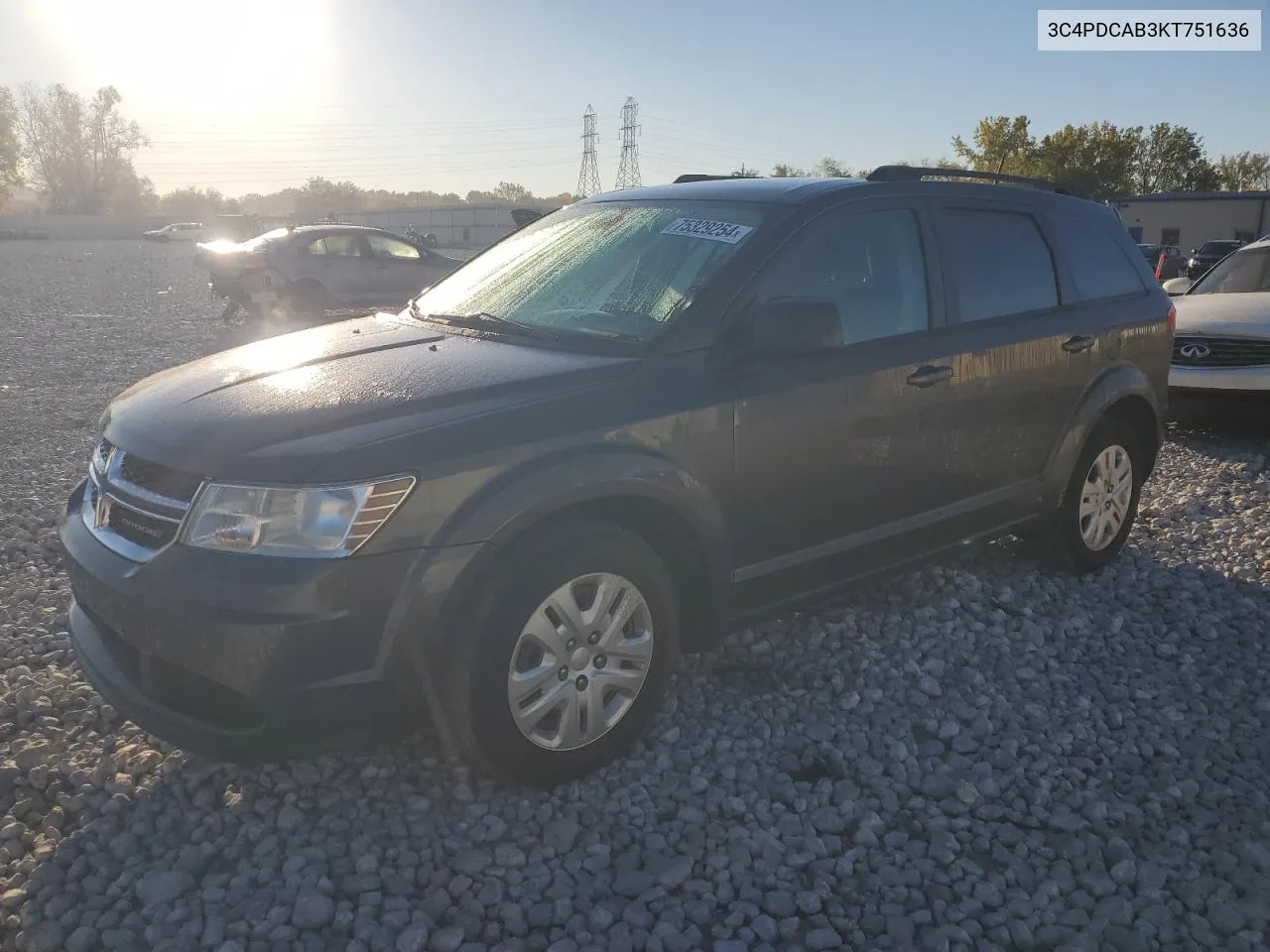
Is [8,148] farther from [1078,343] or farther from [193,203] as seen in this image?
[1078,343]

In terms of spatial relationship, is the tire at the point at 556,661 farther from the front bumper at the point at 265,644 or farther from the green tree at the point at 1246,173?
the green tree at the point at 1246,173

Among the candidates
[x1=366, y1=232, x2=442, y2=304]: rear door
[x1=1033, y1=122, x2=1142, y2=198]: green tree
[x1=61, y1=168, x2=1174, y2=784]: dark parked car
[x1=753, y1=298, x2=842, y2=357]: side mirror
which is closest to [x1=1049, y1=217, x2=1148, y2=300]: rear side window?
[x1=61, y1=168, x2=1174, y2=784]: dark parked car

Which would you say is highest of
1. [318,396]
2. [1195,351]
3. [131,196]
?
[131,196]

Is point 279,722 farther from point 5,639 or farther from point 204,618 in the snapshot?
point 5,639

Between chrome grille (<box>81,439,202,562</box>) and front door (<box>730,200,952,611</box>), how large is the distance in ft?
5.56

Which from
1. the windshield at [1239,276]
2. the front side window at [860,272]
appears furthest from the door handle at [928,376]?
the windshield at [1239,276]

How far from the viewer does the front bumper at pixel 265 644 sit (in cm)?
261

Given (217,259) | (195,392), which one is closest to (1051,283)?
(195,392)

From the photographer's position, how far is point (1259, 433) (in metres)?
7.88

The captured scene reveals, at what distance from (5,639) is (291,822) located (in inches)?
76.8

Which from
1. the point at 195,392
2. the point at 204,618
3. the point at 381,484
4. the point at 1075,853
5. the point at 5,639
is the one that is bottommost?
the point at 1075,853

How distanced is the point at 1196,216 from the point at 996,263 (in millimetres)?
45782

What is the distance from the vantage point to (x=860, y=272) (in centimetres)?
388

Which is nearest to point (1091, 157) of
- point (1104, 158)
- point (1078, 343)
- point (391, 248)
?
point (1104, 158)
